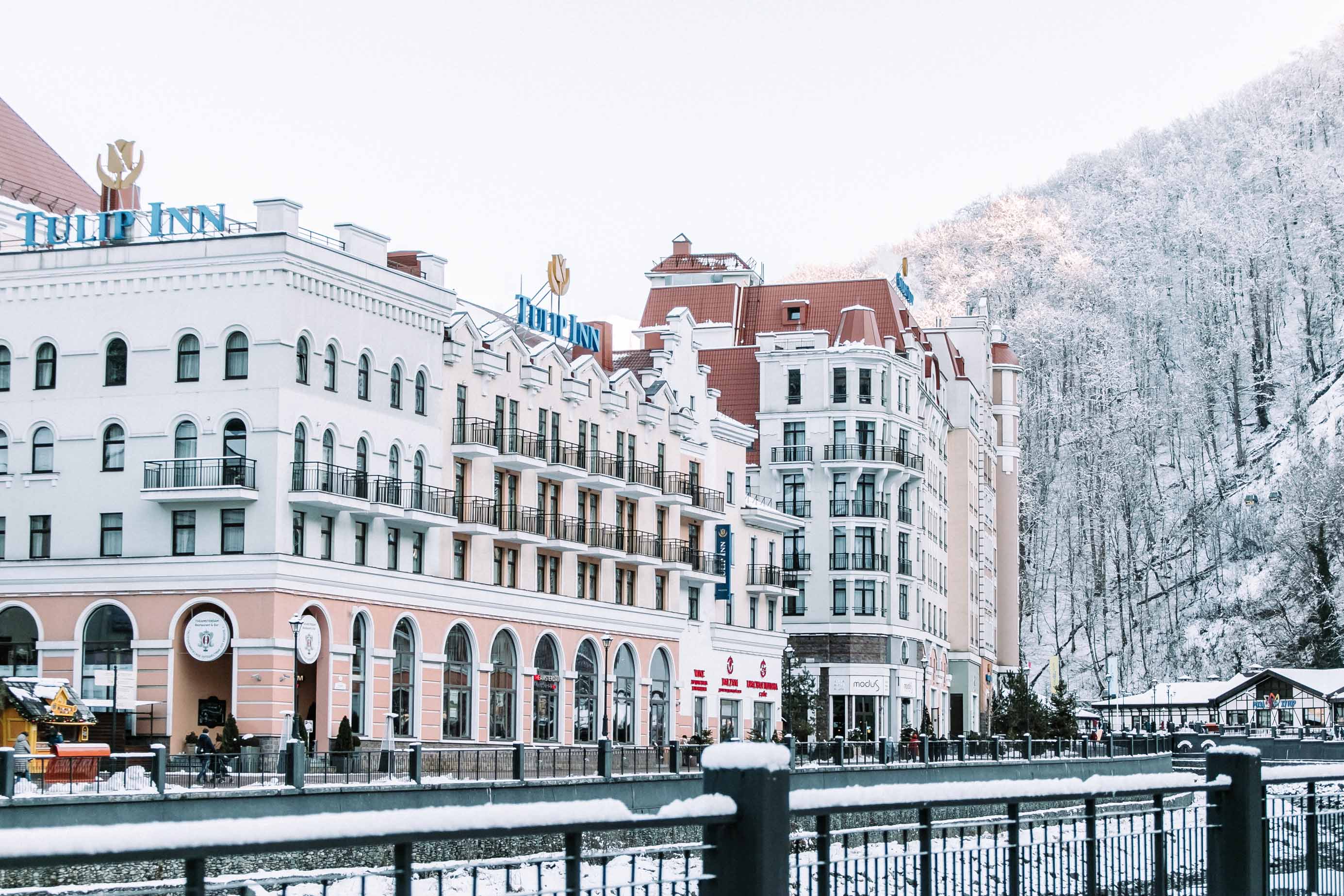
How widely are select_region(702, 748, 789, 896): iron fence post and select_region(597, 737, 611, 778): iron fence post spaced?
3626cm

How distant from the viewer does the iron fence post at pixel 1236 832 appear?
13.7 metres

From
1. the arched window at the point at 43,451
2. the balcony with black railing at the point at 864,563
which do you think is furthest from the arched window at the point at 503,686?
the balcony with black railing at the point at 864,563

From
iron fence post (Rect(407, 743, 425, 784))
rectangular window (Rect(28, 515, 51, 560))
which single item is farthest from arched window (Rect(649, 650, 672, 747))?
iron fence post (Rect(407, 743, 425, 784))

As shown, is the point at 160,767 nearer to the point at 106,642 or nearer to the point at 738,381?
the point at 106,642

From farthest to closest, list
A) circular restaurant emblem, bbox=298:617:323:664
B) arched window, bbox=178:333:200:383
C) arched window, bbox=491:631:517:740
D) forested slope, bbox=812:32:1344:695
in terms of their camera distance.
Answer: forested slope, bbox=812:32:1344:695
arched window, bbox=491:631:517:740
arched window, bbox=178:333:200:383
circular restaurant emblem, bbox=298:617:323:664

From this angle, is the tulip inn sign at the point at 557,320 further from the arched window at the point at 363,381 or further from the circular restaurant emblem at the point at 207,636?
the circular restaurant emblem at the point at 207,636

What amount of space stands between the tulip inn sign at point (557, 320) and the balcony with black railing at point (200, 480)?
54.7ft

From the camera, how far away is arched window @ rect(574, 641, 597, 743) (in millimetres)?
70875

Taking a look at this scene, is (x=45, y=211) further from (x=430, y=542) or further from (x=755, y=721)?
(x=755, y=721)

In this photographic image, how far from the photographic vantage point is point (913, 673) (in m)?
99.9

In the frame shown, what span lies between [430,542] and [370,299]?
8.15 metres

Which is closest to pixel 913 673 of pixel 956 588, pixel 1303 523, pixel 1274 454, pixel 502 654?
pixel 956 588

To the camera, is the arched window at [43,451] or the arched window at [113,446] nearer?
the arched window at [113,446]

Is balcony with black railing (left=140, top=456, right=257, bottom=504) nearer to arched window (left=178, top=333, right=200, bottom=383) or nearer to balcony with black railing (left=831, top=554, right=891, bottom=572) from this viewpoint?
arched window (left=178, top=333, right=200, bottom=383)
